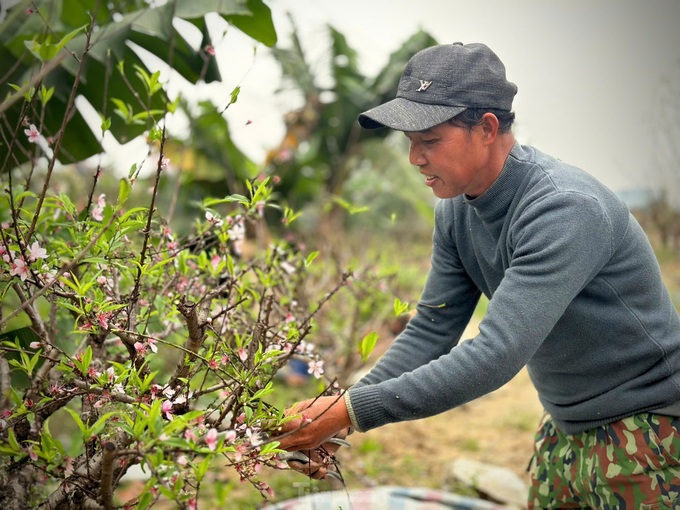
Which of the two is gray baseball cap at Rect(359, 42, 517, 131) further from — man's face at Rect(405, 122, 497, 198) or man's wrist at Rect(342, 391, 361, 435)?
man's wrist at Rect(342, 391, 361, 435)

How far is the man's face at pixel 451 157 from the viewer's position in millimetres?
1862

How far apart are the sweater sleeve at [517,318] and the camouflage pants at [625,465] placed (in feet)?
1.95

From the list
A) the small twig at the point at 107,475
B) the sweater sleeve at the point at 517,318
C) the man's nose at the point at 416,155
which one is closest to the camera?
the small twig at the point at 107,475

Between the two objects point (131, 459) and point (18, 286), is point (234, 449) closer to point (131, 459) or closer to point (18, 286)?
point (131, 459)

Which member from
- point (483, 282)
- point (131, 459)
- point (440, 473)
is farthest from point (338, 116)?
point (131, 459)

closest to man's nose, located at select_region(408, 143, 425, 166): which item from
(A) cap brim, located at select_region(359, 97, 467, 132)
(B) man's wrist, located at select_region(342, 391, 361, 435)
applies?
(A) cap brim, located at select_region(359, 97, 467, 132)

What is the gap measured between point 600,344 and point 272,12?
5.86 ft

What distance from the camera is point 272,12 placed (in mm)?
2762

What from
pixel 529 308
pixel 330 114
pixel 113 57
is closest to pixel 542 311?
pixel 529 308

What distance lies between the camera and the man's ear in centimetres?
186

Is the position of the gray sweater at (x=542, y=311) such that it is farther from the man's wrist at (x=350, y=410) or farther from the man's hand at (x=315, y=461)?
the man's hand at (x=315, y=461)

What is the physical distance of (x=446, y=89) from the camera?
1.83m

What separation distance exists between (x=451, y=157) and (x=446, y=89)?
18 cm

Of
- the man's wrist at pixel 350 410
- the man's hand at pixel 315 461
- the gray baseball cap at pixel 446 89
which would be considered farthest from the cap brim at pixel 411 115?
the man's hand at pixel 315 461
